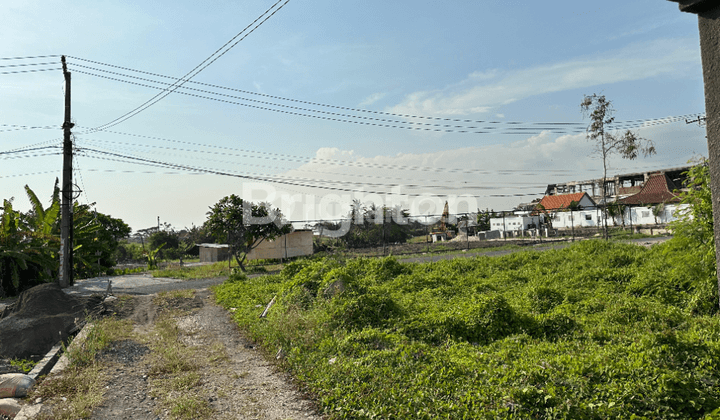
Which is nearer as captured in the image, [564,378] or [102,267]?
[564,378]

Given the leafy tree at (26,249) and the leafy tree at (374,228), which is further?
the leafy tree at (374,228)

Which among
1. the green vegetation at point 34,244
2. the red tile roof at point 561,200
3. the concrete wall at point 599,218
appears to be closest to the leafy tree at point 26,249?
the green vegetation at point 34,244

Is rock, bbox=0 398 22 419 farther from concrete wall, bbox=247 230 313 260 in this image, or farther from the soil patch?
concrete wall, bbox=247 230 313 260

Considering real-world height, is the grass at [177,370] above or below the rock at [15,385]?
below

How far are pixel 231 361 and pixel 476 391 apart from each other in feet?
13.2

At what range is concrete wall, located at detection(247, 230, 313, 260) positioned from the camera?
84.0ft

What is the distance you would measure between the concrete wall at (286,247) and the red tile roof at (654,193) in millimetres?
32465

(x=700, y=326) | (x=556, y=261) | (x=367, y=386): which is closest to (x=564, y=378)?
(x=367, y=386)

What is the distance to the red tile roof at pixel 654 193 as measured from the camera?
137 feet

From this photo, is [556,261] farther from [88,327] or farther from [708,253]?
[88,327]

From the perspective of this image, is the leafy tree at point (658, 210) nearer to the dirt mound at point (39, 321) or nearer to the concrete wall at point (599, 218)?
the concrete wall at point (599, 218)

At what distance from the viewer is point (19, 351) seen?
8297 mm

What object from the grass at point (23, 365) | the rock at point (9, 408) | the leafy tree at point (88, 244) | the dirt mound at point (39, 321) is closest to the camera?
the rock at point (9, 408)

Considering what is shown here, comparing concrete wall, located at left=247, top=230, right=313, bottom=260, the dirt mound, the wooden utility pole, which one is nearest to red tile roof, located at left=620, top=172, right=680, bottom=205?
concrete wall, located at left=247, top=230, right=313, bottom=260
